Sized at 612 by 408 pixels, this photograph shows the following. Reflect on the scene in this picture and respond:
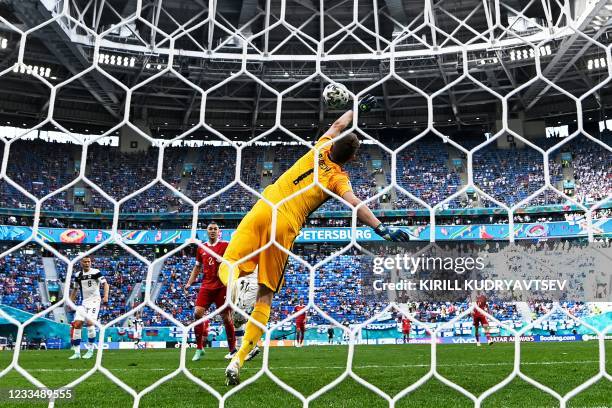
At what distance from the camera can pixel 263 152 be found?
21734 mm

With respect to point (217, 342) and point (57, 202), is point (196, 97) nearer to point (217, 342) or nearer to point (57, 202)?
point (57, 202)

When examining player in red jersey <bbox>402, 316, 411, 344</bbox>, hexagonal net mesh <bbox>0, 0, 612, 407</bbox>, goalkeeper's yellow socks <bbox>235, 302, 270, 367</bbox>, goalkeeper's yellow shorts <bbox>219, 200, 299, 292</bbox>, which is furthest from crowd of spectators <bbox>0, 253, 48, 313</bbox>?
goalkeeper's yellow socks <bbox>235, 302, 270, 367</bbox>

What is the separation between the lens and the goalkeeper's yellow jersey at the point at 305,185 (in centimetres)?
294

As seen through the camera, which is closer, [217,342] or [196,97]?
[217,342]

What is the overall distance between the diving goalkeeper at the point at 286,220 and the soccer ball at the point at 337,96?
0.11 m

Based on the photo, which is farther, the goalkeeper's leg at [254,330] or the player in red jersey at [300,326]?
the player in red jersey at [300,326]

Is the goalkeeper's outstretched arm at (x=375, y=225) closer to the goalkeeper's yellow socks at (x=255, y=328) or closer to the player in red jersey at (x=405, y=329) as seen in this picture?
the goalkeeper's yellow socks at (x=255, y=328)

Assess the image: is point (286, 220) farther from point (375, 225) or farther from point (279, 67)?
point (279, 67)

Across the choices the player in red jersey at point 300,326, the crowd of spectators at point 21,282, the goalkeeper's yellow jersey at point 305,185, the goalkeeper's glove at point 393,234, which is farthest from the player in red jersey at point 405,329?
the goalkeeper's glove at point 393,234

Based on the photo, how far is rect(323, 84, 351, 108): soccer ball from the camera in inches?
121

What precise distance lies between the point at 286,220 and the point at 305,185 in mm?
235

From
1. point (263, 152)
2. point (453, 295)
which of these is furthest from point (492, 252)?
point (263, 152)

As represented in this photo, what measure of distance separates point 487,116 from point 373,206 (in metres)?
7.63

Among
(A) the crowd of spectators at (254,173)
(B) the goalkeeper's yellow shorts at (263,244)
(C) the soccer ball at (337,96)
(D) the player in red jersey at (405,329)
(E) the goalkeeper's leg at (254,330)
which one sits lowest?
(D) the player in red jersey at (405,329)
